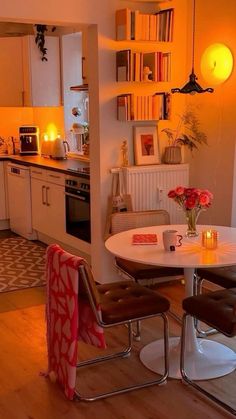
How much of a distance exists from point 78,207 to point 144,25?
1.68 meters

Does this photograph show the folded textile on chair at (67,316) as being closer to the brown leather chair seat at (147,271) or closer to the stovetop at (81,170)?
the brown leather chair seat at (147,271)

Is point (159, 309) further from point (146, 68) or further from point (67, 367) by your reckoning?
point (146, 68)

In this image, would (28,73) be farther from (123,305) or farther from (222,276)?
(123,305)

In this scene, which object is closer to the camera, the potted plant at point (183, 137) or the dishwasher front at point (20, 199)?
the potted plant at point (183, 137)

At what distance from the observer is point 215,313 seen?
270 cm

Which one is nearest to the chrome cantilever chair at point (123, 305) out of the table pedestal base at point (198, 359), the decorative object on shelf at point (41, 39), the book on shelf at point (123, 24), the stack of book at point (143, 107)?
the table pedestal base at point (198, 359)

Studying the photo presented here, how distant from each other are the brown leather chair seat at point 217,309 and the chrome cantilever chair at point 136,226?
53 cm

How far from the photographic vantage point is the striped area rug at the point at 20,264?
464cm

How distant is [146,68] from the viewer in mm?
4164

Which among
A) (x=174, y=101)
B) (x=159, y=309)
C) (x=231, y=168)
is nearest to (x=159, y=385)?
(x=159, y=309)

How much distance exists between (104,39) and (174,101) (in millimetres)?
812

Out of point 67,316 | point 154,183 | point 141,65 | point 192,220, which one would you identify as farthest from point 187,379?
point 141,65

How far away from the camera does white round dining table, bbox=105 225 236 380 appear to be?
2.82 metres

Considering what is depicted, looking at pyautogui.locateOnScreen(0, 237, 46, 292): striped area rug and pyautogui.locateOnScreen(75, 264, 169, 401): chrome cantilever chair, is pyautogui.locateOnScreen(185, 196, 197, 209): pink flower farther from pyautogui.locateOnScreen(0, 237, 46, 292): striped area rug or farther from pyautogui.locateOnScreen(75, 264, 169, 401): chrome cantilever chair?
pyautogui.locateOnScreen(0, 237, 46, 292): striped area rug
